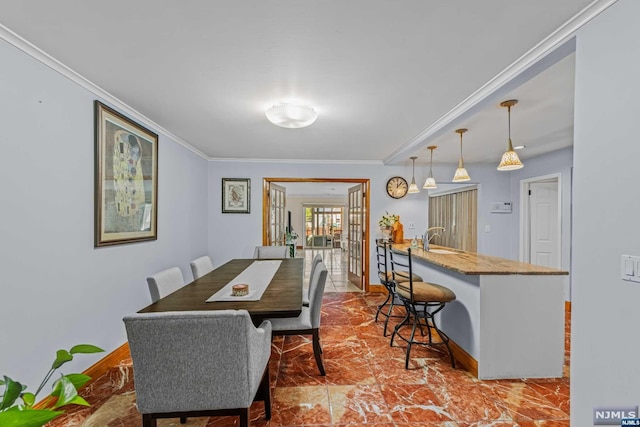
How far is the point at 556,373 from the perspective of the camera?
93.4 inches

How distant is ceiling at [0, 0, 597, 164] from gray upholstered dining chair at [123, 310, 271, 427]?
56.9 inches

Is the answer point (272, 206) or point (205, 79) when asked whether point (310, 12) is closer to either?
point (205, 79)

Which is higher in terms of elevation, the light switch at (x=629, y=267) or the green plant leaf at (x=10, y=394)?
the light switch at (x=629, y=267)

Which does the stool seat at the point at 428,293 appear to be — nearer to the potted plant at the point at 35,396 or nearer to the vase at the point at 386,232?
the vase at the point at 386,232

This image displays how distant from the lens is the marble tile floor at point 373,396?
1882mm

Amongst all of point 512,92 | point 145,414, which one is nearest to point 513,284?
point 512,92

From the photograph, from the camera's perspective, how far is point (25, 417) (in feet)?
1.92

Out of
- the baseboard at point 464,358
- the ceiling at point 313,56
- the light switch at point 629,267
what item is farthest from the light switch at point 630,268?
the baseboard at point 464,358

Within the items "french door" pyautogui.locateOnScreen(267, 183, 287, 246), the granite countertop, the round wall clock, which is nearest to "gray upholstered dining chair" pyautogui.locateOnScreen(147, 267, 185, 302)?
the granite countertop

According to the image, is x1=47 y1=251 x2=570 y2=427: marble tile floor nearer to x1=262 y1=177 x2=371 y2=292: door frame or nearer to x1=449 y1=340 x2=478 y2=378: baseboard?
x1=449 y1=340 x2=478 y2=378: baseboard

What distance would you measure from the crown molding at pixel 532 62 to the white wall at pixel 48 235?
9.81 feet

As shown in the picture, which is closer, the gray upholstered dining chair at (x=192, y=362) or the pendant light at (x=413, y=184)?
the gray upholstered dining chair at (x=192, y=362)

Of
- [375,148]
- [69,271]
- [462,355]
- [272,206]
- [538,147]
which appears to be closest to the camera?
[69,271]

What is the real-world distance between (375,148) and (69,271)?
358cm
